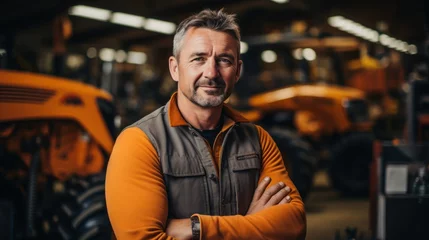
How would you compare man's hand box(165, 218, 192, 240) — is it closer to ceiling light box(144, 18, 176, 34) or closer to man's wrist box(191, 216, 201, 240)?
man's wrist box(191, 216, 201, 240)

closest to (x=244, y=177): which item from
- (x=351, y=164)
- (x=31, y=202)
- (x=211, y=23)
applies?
(x=211, y=23)

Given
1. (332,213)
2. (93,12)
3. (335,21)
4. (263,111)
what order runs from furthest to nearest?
1. (335,21)
2. (93,12)
3. (263,111)
4. (332,213)

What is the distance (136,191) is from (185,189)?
0.20 m

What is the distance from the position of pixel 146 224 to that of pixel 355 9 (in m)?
18.4

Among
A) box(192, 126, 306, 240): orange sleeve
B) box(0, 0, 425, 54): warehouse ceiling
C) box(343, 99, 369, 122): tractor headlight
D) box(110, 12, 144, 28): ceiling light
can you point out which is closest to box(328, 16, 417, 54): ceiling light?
box(0, 0, 425, 54): warehouse ceiling

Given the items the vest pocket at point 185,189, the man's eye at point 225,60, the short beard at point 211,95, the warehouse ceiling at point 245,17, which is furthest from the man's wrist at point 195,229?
the warehouse ceiling at point 245,17

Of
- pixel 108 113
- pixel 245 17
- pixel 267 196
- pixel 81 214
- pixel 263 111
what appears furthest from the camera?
pixel 245 17

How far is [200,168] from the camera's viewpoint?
268 centimetres

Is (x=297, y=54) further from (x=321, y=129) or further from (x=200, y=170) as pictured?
(x=200, y=170)

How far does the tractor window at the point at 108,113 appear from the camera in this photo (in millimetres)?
6148

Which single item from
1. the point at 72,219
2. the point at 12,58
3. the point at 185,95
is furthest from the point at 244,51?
the point at 185,95

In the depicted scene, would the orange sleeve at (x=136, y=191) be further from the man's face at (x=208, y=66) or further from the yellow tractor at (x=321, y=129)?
the yellow tractor at (x=321, y=129)

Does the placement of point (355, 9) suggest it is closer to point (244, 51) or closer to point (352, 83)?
point (352, 83)

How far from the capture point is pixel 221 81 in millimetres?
2699
